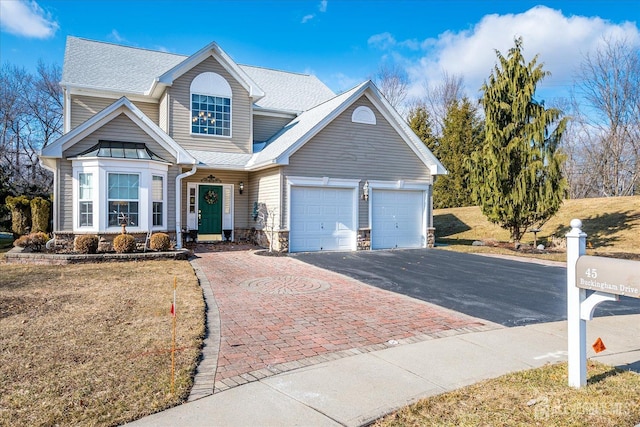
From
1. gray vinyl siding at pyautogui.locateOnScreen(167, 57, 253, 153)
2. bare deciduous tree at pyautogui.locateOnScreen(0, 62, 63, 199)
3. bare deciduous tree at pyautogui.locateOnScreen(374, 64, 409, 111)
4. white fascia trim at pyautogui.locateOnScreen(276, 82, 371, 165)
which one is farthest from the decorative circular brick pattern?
bare deciduous tree at pyautogui.locateOnScreen(374, 64, 409, 111)

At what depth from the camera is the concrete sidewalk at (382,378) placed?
3523 millimetres

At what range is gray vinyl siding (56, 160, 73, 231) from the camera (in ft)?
42.8

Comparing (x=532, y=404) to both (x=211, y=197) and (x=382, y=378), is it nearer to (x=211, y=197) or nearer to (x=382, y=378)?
(x=382, y=378)

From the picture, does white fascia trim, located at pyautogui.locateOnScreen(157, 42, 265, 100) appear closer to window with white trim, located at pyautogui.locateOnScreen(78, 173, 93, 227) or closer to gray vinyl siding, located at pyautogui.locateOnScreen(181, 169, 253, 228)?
gray vinyl siding, located at pyautogui.locateOnScreen(181, 169, 253, 228)

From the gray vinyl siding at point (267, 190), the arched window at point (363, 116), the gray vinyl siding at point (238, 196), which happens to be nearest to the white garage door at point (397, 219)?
the arched window at point (363, 116)

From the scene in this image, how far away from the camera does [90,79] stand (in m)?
16.6

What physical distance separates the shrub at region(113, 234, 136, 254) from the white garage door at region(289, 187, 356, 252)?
197 inches

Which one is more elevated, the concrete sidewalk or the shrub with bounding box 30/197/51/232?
the shrub with bounding box 30/197/51/232

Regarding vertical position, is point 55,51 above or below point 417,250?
above

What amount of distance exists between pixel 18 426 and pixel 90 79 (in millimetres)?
16412

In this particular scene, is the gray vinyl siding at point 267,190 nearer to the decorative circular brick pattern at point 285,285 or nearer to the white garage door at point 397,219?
the white garage door at point 397,219

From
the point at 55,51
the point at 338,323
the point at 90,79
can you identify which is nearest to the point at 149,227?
the point at 90,79

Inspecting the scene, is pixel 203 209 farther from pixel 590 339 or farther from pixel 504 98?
pixel 590 339

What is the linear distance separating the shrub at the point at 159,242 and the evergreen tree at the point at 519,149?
12644 mm
